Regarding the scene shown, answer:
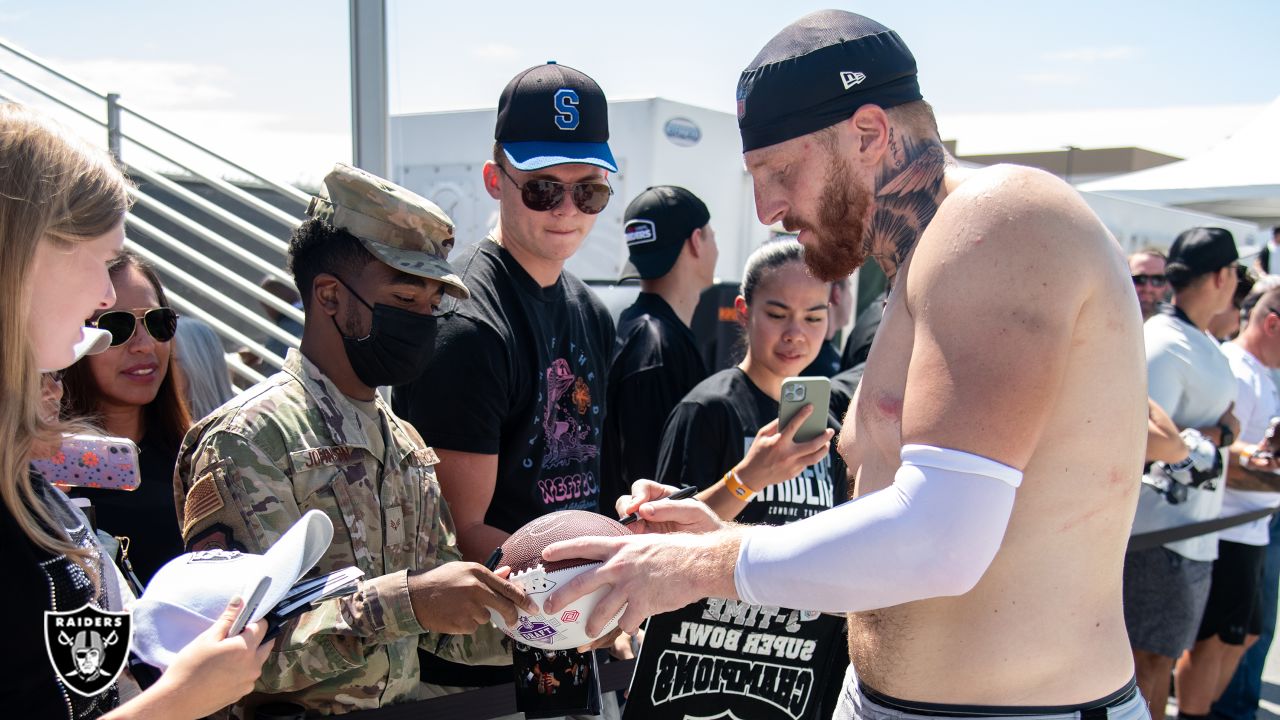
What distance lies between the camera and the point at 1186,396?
5523 mm

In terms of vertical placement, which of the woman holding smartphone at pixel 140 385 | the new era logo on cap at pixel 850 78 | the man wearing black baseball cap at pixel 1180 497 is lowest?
the man wearing black baseball cap at pixel 1180 497

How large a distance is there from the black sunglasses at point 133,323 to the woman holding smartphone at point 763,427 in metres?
1.85

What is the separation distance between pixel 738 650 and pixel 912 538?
155 centimetres

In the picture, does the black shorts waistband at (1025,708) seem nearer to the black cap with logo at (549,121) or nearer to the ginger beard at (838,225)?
the ginger beard at (838,225)

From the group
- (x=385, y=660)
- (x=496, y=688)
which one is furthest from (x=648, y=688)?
(x=385, y=660)

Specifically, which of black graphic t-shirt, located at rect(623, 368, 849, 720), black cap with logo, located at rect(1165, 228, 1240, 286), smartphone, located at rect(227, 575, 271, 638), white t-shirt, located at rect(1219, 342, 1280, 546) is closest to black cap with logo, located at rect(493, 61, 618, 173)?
black graphic t-shirt, located at rect(623, 368, 849, 720)

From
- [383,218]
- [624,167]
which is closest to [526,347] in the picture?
[383,218]

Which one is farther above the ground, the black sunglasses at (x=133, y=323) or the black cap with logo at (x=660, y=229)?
the black cap with logo at (x=660, y=229)

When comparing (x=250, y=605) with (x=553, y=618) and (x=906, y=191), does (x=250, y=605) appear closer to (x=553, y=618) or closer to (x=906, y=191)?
(x=553, y=618)

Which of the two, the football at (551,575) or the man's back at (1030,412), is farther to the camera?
the football at (551,575)

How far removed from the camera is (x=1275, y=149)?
8.64 m

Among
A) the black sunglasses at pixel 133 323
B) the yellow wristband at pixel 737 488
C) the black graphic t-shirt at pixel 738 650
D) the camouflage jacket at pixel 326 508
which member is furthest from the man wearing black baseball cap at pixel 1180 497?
the black sunglasses at pixel 133 323

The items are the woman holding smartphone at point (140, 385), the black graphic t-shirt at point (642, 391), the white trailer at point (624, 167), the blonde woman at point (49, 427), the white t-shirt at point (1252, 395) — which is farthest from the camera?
the white trailer at point (624, 167)

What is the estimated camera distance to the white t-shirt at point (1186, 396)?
5.42 metres
